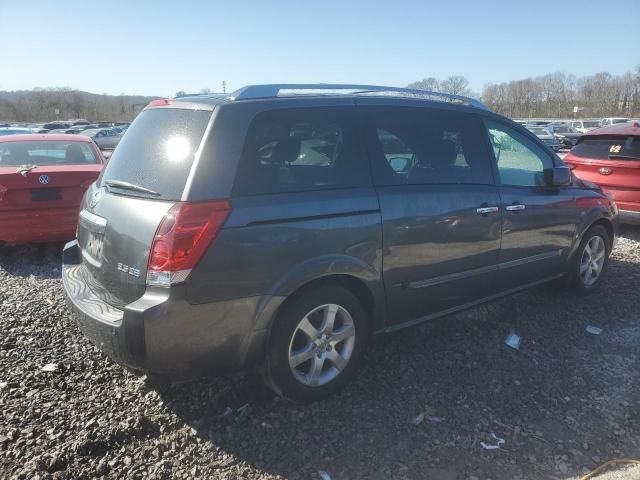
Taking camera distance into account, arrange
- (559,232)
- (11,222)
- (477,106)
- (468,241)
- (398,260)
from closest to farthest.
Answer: (398,260) < (468,241) < (477,106) < (559,232) < (11,222)

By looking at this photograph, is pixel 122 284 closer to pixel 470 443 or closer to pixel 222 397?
pixel 222 397

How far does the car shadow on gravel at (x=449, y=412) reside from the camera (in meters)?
2.68

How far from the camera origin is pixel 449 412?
3.08 metres

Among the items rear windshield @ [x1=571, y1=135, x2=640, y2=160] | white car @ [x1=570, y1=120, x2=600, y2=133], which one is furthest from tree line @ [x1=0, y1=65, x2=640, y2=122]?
rear windshield @ [x1=571, y1=135, x2=640, y2=160]

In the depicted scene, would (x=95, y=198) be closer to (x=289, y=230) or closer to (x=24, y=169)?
(x=289, y=230)

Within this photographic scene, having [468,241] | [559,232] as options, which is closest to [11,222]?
[468,241]

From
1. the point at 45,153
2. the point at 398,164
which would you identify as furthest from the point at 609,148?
the point at 45,153

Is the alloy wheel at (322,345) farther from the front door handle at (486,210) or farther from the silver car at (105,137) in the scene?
the silver car at (105,137)

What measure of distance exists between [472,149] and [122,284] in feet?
8.94

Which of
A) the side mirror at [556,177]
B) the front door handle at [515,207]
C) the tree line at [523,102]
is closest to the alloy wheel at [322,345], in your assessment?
the front door handle at [515,207]

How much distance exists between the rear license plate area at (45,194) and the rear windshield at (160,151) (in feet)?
9.26

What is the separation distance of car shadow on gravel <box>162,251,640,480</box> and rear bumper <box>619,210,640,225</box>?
3339 millimetres

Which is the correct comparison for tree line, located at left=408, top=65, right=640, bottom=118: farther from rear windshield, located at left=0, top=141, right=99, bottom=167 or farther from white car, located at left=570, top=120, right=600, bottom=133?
rear windshield, located at left=0, top=141, right=99, bottom=167

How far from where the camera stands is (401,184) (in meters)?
3.36
